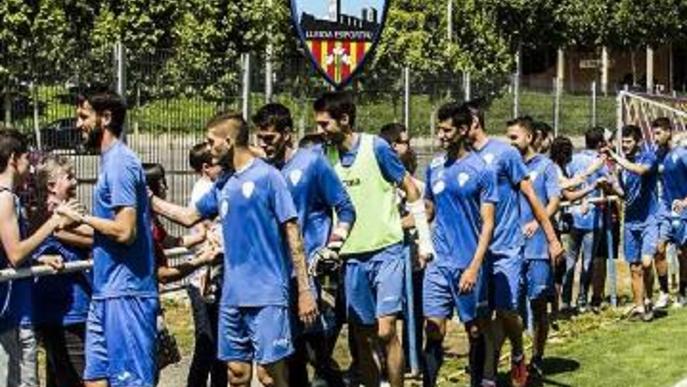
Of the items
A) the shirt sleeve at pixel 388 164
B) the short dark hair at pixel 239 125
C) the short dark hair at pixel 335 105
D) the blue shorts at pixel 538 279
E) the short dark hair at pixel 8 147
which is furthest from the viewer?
the blue shorts at pixel 538 279

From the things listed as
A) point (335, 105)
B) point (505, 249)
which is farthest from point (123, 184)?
point (505, 249)

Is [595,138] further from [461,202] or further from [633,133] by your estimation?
[461,202]

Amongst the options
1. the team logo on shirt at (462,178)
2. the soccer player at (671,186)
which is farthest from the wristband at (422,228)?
the soccer player at (671,186)

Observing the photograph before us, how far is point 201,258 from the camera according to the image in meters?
8.02

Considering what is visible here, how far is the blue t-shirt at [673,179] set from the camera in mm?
14406

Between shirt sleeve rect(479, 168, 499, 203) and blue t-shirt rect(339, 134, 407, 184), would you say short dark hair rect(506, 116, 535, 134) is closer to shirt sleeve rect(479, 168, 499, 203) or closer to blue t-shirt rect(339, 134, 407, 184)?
shirt sleeve rect(479, 168, 499, 203)

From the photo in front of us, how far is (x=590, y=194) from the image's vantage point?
14.2 meters

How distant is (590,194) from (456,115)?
216 inches

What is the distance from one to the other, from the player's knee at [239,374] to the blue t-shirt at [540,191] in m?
4.15

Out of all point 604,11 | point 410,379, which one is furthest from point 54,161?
point 604,11

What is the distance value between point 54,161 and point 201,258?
1.05 m

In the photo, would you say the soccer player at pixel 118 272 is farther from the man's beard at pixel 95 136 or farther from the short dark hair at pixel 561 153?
the short dark hair at pixel 561 153

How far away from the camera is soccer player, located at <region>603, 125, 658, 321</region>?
1373 centimetres

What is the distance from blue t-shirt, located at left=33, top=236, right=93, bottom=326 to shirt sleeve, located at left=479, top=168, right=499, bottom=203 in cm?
292
